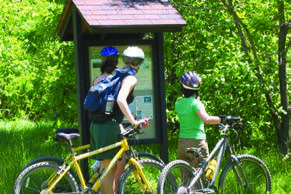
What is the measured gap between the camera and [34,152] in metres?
9.47

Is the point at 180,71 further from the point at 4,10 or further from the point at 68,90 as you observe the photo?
the point at 4,10

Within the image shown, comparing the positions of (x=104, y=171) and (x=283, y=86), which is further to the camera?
(x=283, y=86)

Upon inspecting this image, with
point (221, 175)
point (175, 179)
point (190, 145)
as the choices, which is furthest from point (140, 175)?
point (221, 175)

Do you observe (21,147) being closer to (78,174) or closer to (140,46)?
(140,46)

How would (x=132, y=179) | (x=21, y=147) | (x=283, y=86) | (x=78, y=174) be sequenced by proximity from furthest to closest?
(x=21, y=147) → (x=283, y=86) → (x=132, y=179) → (x=78, y=174)

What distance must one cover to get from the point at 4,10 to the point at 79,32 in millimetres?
7159

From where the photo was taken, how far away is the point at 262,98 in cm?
873

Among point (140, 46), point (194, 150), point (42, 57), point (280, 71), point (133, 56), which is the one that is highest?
point (42, 57)

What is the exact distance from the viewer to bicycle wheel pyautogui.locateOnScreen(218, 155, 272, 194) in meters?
5.71

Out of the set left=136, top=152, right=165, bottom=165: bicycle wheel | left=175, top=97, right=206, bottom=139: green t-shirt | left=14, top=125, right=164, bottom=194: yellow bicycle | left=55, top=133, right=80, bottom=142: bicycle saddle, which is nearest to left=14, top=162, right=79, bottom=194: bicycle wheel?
left=14, top=125, right=164, bottom=194: yellow bicycle

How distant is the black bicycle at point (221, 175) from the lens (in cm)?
531

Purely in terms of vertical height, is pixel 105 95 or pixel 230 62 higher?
pixel 230 62

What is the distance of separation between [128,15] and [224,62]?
7.70ft

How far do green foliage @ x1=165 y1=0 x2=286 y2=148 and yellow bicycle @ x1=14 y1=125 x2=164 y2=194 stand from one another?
296 centimetres
